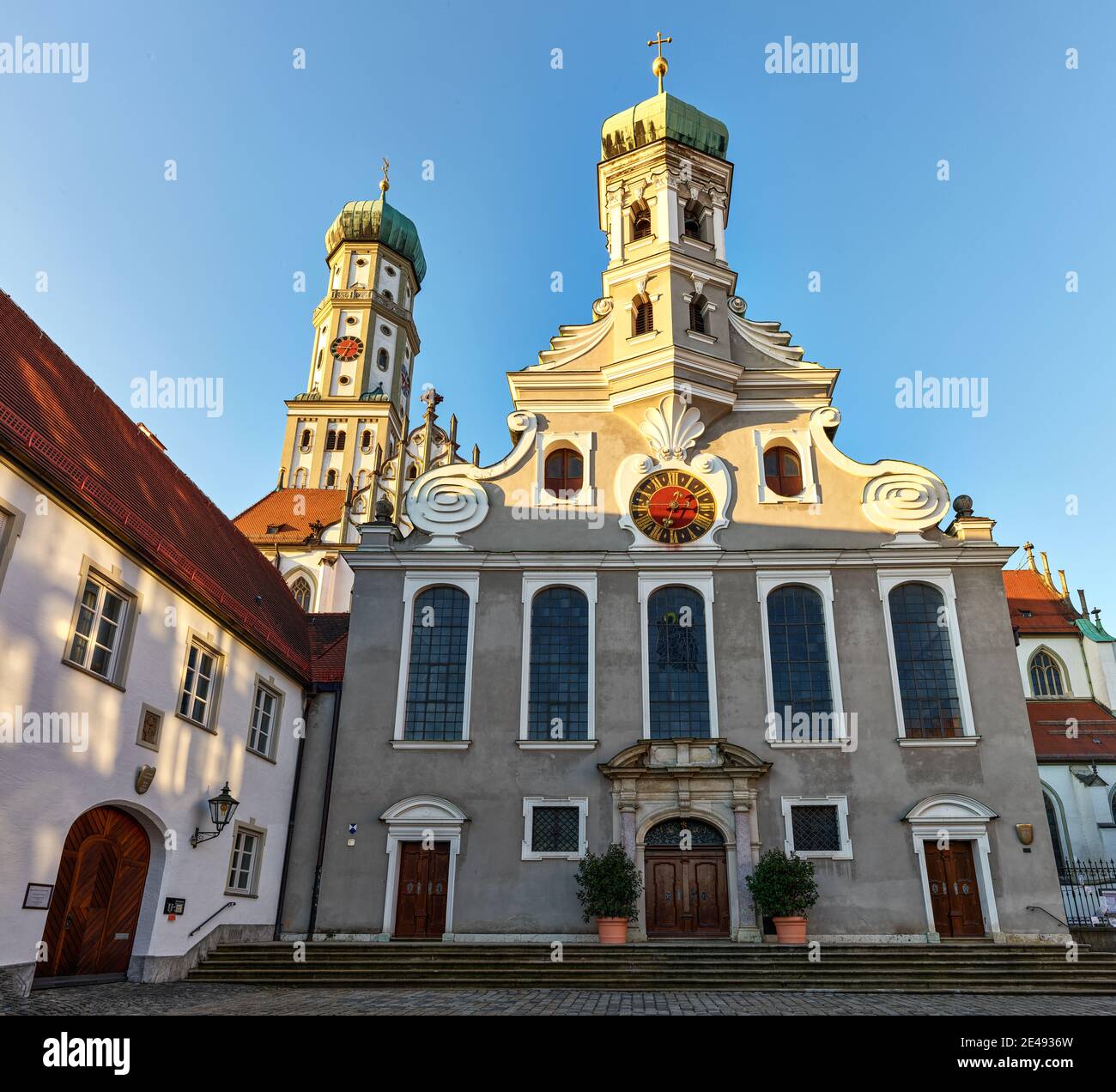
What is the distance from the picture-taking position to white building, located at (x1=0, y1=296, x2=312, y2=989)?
11648mm

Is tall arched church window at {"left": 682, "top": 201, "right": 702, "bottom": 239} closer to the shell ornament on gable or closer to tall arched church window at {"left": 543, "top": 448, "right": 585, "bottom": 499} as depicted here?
the shell ornament on gable

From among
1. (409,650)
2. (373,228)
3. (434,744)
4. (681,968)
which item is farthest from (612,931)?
(373,228)

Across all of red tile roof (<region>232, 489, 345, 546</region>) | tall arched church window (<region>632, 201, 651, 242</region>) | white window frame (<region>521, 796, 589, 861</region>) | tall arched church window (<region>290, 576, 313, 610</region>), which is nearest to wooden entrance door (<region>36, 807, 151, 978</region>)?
white window frame (<region>521, 796, 589, 861</region>)

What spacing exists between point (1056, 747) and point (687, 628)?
67.8 feet

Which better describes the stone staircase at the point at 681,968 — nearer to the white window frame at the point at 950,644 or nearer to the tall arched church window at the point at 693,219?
the white window frame at the point at 950,644

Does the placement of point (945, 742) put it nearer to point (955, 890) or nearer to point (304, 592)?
point (955, 890)

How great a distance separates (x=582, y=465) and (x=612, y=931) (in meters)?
11.0

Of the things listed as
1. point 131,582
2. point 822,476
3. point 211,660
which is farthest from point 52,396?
point 822,476

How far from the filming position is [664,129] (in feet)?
90.2

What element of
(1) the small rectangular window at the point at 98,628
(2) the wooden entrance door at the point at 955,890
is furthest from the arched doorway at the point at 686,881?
(1) the small rectangular window at the point at 98,628

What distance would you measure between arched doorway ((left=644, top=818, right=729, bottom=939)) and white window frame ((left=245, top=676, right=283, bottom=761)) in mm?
8241

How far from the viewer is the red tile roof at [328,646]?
22.0 m

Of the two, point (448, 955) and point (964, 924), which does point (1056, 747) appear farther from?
point (448, 955)

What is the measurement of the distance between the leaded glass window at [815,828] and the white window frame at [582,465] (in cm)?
858
